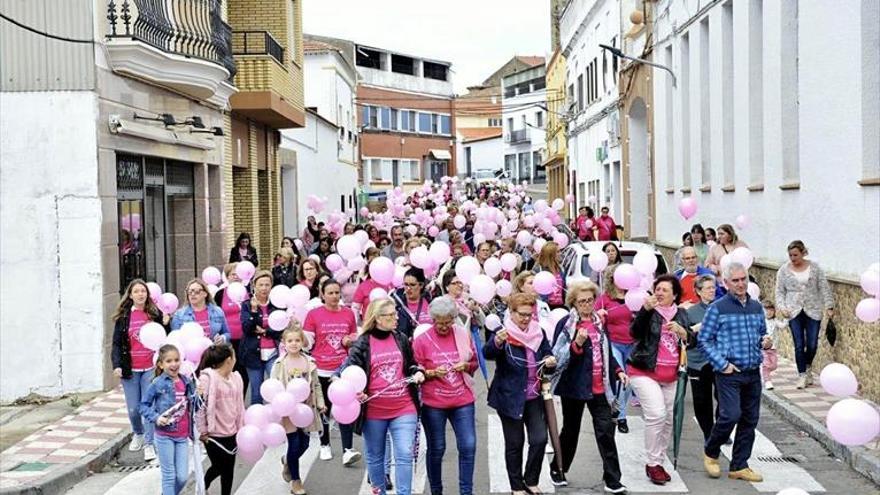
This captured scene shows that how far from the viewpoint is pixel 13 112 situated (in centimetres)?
1299

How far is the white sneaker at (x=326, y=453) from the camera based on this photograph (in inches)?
396

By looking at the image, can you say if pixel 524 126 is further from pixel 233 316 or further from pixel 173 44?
pixel 233 316

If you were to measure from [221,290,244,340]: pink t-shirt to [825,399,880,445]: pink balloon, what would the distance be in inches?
242

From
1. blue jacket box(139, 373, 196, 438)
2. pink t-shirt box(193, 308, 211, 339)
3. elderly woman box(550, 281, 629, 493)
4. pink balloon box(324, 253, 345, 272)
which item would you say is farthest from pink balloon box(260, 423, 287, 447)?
pink balloon box(324, 253, 345, 272)

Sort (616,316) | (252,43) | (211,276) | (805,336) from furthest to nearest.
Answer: (252,43)
(211,276)
(805,336)
(616,316)

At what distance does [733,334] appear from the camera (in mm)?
8680

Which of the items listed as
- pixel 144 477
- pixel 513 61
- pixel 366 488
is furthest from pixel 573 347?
pixel 513 61

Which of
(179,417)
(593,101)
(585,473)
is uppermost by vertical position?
(593,101)

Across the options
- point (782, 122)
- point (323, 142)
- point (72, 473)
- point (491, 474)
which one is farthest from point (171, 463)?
point (323, 142)

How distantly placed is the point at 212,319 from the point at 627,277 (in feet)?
12.2

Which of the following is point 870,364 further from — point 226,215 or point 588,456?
point 226,215

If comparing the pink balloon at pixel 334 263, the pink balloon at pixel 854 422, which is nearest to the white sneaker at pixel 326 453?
the pink balloon at pixel 334 263

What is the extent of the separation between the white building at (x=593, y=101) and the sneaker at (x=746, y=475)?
76.3ft

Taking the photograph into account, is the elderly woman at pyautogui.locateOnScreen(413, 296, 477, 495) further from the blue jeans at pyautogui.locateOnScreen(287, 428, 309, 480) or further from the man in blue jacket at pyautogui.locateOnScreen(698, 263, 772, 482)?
the man in blue jacket at pyautogui.locateOnScreen(698, 263, 772, 482)
